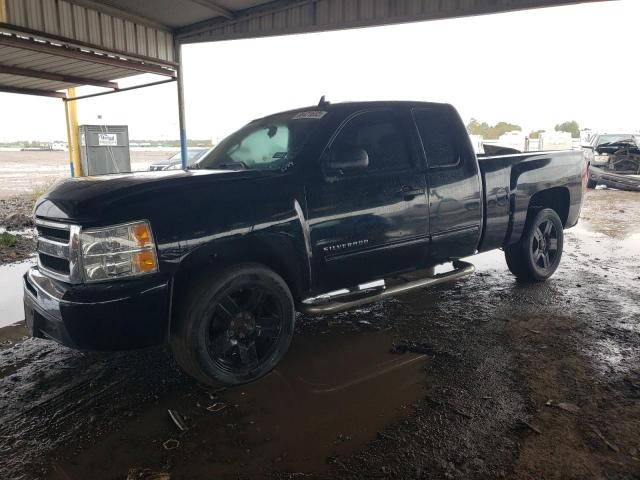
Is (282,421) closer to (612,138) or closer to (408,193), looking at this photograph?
(408,193)


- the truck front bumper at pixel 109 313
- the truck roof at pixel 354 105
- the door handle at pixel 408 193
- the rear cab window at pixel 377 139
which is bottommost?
the truck front bumper at pixel 109 313

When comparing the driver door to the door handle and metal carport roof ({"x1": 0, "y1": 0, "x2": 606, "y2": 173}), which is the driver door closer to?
the door handle

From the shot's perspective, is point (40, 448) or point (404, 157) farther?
point (404, 157)

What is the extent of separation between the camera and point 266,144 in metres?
3.92

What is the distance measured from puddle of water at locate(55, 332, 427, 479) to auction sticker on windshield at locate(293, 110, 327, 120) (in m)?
1.86

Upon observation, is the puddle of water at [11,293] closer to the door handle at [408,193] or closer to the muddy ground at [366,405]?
the muddy ground at [366,405]

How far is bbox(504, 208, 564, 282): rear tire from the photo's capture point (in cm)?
526

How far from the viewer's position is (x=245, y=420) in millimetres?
2771

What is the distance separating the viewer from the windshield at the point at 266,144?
362cm

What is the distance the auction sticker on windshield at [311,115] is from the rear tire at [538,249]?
2815 mm

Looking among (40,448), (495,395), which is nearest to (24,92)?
(40,448)

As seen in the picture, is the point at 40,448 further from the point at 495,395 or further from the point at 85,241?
the point at 495,395

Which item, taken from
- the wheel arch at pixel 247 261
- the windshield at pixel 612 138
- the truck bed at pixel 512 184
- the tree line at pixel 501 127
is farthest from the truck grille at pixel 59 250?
the tree line at pixel 501 127

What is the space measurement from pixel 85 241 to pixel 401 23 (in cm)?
804
